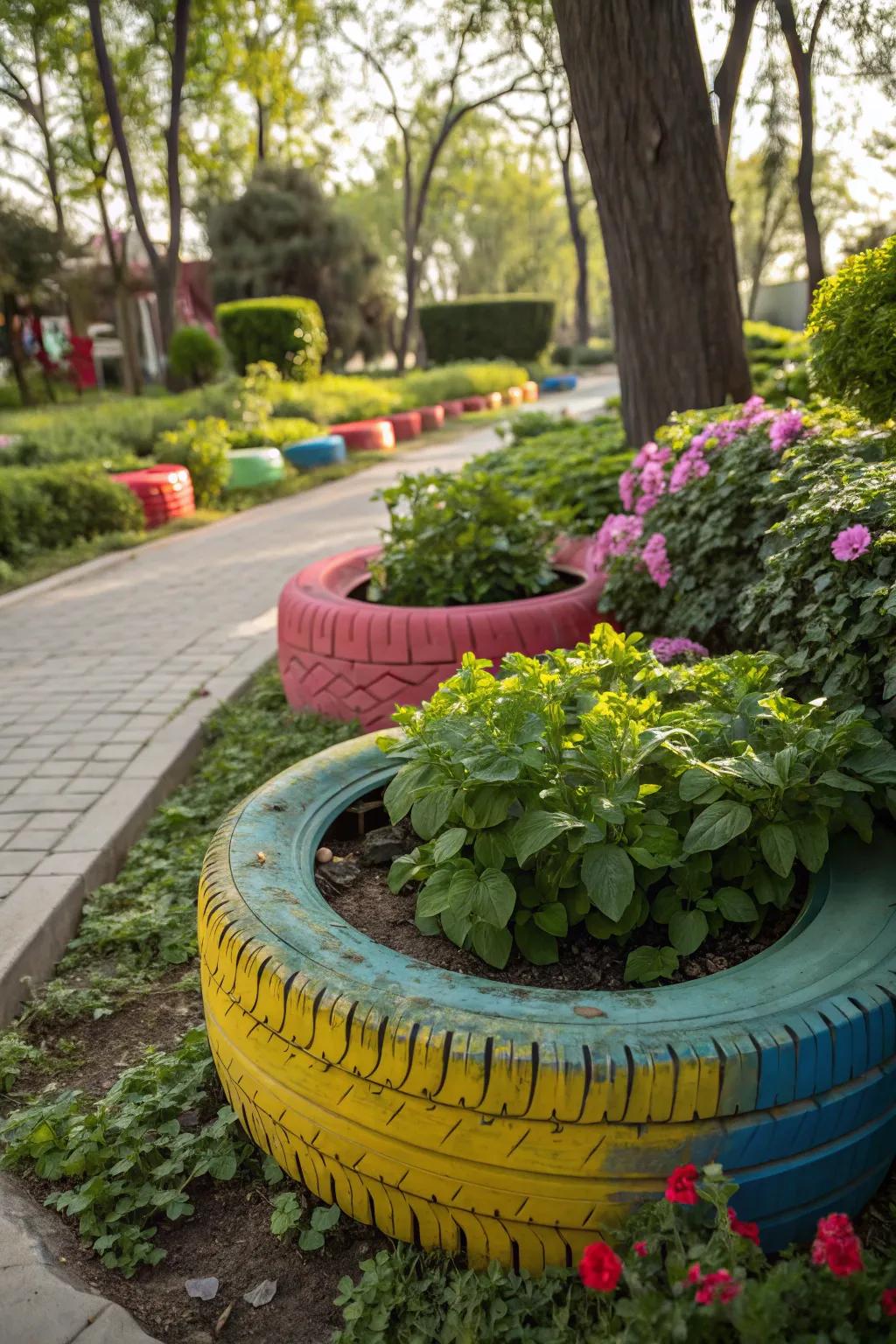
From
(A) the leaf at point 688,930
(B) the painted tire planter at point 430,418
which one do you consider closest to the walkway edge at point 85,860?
(A) the leaf at point 688,930

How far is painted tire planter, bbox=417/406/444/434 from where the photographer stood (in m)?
18.4

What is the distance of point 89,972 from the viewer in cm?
294

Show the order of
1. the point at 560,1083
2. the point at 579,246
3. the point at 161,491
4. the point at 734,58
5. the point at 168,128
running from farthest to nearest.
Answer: the point at 579,246
the point at 168,128
the point at 734,58
the point at 161,491
the point at 560,1083

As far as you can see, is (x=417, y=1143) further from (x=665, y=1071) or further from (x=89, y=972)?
(x=89, y=972)

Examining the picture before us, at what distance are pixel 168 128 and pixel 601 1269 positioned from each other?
2153cm

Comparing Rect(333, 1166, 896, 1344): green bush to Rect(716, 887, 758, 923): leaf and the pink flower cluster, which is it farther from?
the pink flower cluster

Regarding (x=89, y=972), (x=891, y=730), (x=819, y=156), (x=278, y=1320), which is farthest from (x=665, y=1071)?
(x=819, y=156)

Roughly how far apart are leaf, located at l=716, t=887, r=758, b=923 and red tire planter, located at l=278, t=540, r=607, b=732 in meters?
1.73

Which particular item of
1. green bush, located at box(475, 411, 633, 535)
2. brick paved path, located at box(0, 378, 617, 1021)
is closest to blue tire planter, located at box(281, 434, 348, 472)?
brick paved path, located at box(0, 378, 617, 1021)

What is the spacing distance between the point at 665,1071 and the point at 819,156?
37.1m

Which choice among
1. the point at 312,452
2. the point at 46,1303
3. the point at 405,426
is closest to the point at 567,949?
the point at 46,1303

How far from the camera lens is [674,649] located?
330cm

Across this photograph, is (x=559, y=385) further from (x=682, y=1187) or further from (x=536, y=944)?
(x=682, y=1187)

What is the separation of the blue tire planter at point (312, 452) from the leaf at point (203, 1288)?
1231 cm
